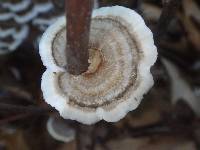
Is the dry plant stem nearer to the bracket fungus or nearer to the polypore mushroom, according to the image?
the bracket fungus

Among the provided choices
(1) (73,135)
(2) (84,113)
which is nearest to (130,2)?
(2) (84,113)

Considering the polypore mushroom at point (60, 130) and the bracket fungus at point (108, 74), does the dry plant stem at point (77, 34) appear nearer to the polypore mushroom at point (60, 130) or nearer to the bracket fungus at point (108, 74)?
the bracket fungus at point (108, 74)

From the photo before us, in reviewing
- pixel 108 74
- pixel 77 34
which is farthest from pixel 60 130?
pixel 77 34

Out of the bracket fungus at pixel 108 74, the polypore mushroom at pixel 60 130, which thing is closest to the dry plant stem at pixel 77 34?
the bracket fungus at pixel 108 74

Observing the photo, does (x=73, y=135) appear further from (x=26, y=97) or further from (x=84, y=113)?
(x=84, y=113)

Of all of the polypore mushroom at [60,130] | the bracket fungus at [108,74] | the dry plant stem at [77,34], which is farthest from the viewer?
the polypore mushroom at [60,130]

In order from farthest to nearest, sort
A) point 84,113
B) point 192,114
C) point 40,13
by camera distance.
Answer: point 192,114 < point 40,13 < point 84,113

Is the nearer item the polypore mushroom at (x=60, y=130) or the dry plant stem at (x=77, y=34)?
the dry plant stem at (x=77, y=34)
